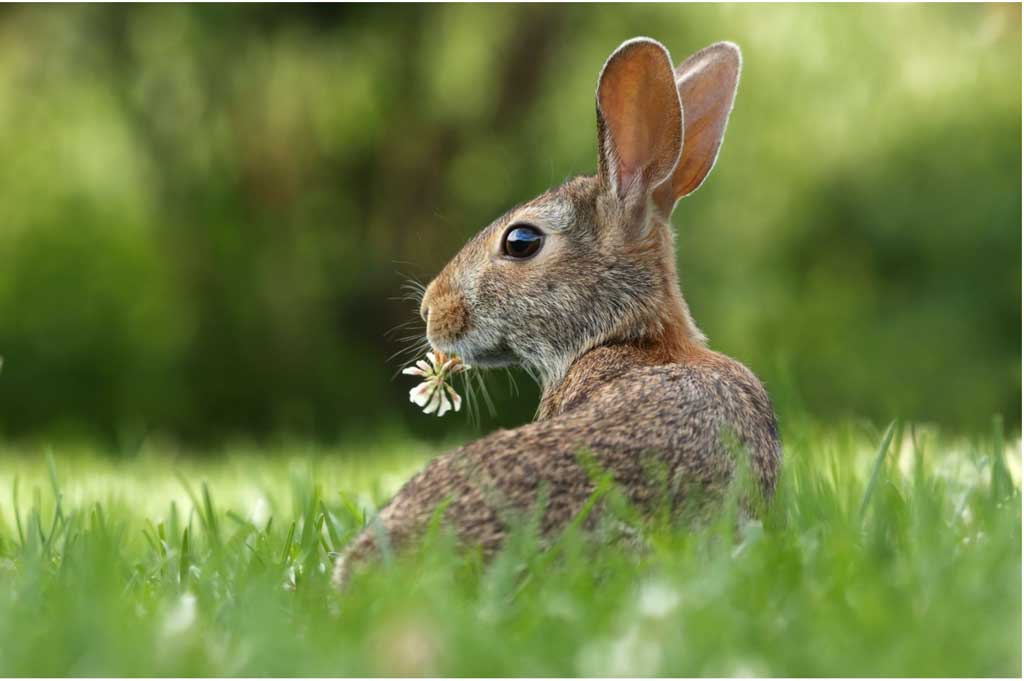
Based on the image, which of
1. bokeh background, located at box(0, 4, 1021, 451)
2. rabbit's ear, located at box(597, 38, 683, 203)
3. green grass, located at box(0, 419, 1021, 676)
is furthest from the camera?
bokeh background, located at box(0, 4, 1021, 451)

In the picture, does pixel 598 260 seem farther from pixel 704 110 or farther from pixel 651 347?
pixel 704 110

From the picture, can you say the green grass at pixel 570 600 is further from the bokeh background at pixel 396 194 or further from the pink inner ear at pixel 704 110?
the bokeh background at pixel 396 194

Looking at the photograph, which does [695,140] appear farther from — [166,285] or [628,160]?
[166,285]

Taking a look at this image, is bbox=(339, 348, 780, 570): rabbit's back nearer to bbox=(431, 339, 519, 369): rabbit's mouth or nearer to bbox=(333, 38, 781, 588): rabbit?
bbox=(333, 38, 781, 588): rabbit

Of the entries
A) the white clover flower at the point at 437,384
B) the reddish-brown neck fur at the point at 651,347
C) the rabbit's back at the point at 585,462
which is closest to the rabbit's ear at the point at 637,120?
the reddish-brown neck fur at the point at 651,347

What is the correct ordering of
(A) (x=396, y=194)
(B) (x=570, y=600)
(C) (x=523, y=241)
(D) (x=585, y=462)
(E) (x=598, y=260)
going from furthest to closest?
1. (A) (x=396, y=194)
2. (C) (x=523, y=241)
3. (E) (x=598, y=260)
4. (D) (x=585, y=462)
5. (B) (x=570, y=600)

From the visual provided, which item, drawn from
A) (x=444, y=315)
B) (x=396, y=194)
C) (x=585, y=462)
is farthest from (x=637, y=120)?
(x=396, y=194)

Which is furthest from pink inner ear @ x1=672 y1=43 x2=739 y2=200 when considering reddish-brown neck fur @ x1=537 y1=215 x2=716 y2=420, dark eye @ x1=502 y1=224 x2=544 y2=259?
dark eye @ x1=502 y1=224 x2=544 y2=259
